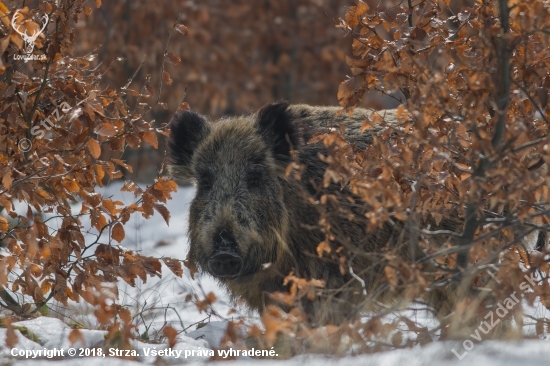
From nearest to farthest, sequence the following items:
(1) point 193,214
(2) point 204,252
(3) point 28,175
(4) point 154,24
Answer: (3) point 28,175, (2) point 204,252, (1) point 193,214, (4) point 154,24

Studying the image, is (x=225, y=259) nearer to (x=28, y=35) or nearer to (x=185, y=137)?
(x=185, y=137)

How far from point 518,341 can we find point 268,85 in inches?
430

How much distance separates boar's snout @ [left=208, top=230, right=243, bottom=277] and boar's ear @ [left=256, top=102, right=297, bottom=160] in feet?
3.34

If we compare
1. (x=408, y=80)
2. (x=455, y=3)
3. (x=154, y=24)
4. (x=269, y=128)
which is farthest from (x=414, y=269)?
(x=154, y=24)

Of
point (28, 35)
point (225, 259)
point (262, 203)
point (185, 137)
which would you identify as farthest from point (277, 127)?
point (28, 35)

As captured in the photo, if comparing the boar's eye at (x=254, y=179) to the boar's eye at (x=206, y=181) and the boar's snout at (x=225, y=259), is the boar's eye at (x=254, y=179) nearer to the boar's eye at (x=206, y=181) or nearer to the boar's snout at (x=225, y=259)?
the boar's eye at (x=206, y=181)

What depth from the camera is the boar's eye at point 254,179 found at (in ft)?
20.1

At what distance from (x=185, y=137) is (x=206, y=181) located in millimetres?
511

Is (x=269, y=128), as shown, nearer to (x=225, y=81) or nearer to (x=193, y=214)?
(x=193, y=214)

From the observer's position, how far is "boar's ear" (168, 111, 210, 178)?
256 inches

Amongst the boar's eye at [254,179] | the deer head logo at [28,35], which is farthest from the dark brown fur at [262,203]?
the deer head logo at [28,35]

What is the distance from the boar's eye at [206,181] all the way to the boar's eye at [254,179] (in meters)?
0.28

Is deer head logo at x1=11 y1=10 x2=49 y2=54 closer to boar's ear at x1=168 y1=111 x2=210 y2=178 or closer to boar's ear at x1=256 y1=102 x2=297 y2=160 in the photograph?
boar's ear at x1=168 y1=111 x2=210 y2=178

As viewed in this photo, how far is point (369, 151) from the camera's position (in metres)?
4.45
